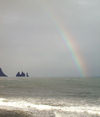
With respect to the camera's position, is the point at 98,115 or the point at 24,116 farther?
the point at 98,115

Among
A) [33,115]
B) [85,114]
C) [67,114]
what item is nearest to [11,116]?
Result: [33,115]

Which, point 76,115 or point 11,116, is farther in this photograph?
point 76,115

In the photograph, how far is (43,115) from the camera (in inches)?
1249

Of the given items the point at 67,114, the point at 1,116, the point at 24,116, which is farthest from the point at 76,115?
the point at 1,116

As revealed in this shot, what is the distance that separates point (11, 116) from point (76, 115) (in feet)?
30.7

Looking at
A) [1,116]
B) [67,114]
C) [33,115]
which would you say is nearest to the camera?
[1,116]

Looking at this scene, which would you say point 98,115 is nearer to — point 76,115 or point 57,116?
point 76,115

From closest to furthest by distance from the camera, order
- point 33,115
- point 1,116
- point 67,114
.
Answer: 1. point 1,116
2. point 33,115
3. point 67,114

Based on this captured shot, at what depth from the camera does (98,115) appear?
32.4 metres

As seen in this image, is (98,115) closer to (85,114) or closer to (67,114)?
(85,114)

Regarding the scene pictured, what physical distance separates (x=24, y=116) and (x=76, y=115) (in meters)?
7.74

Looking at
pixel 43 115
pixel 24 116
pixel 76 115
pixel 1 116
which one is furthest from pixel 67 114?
pixel 1 116

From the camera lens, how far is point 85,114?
33.2 metres

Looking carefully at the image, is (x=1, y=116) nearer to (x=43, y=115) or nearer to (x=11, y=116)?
(x=11, y=116)
